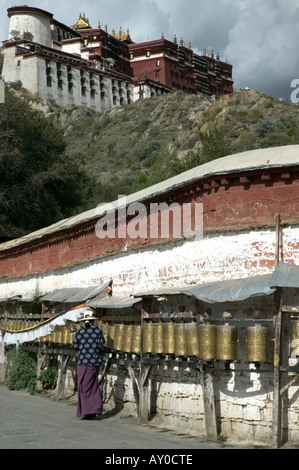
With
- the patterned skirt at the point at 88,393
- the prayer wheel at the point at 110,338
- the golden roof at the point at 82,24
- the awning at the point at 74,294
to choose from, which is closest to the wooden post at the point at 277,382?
the patterned skirt at the point at 88,393

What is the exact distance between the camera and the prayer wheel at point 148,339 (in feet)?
33.0

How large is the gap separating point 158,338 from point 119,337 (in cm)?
130

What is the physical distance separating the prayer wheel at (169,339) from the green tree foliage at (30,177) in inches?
886

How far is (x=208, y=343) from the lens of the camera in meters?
8.73

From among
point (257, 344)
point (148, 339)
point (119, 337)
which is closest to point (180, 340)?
point (148, 339)

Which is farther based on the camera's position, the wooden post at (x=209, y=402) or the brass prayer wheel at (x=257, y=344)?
the wooden post at (x=209, y=402)

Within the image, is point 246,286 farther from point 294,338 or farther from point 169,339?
point 169,339

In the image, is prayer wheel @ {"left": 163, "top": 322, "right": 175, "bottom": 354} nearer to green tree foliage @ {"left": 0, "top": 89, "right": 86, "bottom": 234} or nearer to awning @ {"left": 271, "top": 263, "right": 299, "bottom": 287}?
awning @ {"left": 271, "top": 263, "right": 299, "bottom": 287}

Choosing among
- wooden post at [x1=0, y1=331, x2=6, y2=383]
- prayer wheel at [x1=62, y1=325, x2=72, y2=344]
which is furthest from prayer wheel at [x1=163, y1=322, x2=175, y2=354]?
wooden post at [x1=0, y1=331, x2=6, y2=383]

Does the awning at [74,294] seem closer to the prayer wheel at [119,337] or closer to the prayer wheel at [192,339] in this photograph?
the prayer wheel at [119,337]

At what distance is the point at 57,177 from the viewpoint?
111 ft

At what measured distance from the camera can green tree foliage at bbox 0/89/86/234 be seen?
32.4 m

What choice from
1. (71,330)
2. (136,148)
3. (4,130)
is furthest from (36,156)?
(136,148)

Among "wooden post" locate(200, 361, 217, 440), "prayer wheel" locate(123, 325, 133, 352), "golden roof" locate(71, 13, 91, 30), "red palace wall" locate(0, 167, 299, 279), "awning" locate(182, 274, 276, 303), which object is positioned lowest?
"wooden post" locate(200, 361, 217, 440)
